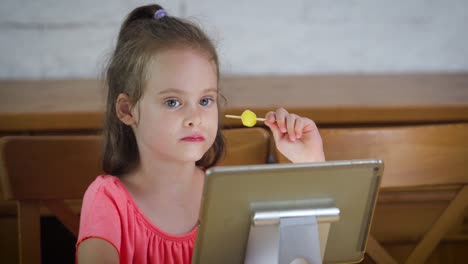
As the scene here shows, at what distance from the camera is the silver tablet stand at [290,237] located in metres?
0.84

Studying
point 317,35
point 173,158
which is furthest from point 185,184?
point 317,35

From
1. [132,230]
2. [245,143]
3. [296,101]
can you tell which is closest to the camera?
[132,230]

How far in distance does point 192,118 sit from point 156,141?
0.09 meters

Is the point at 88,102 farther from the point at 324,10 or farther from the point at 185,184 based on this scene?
the point at 324,10

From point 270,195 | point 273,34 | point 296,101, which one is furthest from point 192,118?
point 273,34

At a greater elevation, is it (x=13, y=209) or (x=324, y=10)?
(x=324, y=10)

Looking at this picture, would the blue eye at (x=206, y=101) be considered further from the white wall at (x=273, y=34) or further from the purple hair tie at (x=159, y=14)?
the white wall at (x=273, y=34)

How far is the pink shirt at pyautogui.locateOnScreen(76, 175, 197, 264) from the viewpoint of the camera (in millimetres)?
1127

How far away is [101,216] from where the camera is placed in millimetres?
1097

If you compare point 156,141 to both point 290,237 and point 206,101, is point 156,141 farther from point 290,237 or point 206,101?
point 290,237

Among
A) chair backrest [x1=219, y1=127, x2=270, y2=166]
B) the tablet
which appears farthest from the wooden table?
the tablet

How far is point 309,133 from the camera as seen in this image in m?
1.26

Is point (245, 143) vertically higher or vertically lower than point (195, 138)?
lower

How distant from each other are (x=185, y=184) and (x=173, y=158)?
89 millimetres
